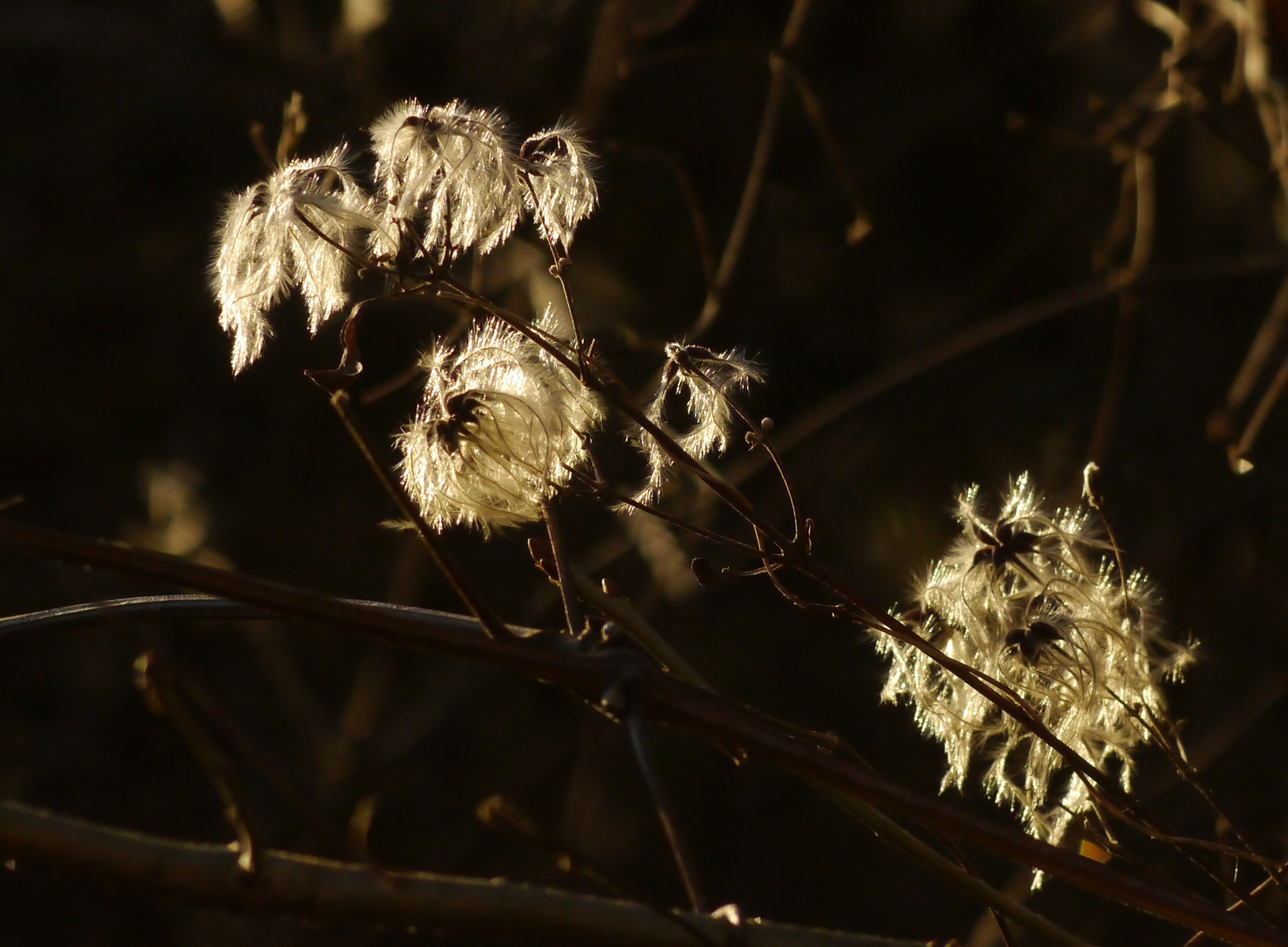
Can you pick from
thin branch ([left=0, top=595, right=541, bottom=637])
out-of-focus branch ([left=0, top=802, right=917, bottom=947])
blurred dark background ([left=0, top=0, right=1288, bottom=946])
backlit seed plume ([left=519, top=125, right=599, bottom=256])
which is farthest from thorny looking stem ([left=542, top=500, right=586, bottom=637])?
blurred dark background ([left=0, top=0, right=1288, bottom=946])

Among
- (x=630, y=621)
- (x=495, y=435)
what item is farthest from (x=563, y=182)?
(x=630, y=621)

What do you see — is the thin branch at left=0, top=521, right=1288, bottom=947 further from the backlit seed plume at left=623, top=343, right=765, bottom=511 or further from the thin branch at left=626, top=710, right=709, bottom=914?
the backlit seed plume at left=623, top=343, right=765, bottom=511

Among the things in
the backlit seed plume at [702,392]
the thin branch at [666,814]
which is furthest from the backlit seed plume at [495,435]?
the thin branch at [666,814]

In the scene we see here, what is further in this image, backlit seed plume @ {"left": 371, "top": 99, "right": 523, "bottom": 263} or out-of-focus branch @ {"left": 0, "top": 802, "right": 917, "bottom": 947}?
backlit seed plume @ {"left": 371, "top": 99, "right": 523, "bottom": 263}

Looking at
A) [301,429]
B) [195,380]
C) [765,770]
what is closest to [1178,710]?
[765,770]

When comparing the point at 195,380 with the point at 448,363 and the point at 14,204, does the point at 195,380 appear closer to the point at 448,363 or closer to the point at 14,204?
the point at 14,204
